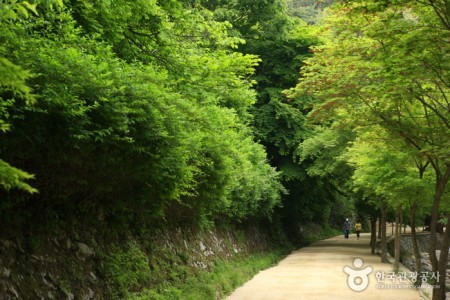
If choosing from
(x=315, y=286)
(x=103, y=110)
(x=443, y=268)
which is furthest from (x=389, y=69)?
(x=315, y=286)

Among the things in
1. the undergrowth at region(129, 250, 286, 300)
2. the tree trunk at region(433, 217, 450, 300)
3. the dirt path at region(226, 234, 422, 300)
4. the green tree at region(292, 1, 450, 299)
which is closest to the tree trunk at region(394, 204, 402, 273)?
the dirt path at region(226, 234, 422, 300)

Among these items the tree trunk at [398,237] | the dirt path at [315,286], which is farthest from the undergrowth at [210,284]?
the tree trunk at [398,237]

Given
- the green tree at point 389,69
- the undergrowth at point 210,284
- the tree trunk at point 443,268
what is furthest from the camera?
the tree trunk at point 443,268

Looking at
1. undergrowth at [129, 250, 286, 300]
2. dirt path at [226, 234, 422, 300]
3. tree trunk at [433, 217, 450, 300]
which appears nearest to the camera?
undergrowth at [129, 250, 286, 300]

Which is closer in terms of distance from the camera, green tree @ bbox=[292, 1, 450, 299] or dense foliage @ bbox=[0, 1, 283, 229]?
dense foliage @ bbox=[0, 1, 283, 229]

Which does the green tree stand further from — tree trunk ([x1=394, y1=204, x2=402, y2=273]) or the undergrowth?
→ tree trunk ([x1=394, y1=204, x2=402, y2=273])

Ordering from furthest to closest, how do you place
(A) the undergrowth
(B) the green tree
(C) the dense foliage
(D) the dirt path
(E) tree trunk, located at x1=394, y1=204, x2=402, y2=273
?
(E) tree trunk, located at x1=394, y1=204, x2=402, y2=273 → (D) the dirt path → (A) the undergrowth → (B) the green tree → (C) the dense foliage

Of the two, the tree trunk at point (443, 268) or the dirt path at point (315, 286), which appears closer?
the tree trunk at point (443, 268)

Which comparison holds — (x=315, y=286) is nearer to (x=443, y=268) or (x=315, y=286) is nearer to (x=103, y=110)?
(x=443, y=268)

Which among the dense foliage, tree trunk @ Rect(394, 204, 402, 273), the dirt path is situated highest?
the dense foliage

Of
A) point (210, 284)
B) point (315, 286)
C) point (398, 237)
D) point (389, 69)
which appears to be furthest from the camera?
point (398, 237)

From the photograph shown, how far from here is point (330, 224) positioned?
55.2 meters

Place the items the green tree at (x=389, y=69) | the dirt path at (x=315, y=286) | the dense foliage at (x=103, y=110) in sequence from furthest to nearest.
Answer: the dirt path at (x=315, y=286), the green tree at (x=389, y=69), the dense foliage at (x=103, y=110)

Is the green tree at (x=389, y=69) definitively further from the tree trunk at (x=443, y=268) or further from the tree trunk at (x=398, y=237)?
the tree trunk at (x=398, y=237)
